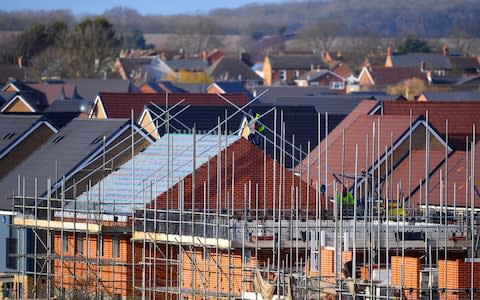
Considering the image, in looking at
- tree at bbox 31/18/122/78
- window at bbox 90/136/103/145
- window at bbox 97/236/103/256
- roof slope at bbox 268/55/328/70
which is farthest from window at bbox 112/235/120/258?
roof slope at bbox 268/55/328/70

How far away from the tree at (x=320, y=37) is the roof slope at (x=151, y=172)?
139796mm

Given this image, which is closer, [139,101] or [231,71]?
[139,101]

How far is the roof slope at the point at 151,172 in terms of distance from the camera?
1359 inches

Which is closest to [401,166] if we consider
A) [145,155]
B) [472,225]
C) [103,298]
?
[145,155]

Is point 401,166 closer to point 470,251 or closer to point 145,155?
point 145,155

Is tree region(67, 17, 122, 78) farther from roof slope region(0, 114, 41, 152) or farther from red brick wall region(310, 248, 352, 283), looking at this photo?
red brick wall region(310, 248, 352, 283)

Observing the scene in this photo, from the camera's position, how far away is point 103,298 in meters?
33.1

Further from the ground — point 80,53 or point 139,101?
point 80,53

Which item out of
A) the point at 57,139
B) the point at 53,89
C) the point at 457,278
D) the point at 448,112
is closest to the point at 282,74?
the point at 53,89

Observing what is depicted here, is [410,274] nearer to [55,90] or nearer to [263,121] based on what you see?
[263,121]

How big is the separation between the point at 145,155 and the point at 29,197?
90.7 inches

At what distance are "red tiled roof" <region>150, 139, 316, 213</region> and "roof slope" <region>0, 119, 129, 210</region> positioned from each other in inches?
153

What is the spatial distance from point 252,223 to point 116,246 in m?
3.45

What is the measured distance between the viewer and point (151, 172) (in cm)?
3550
